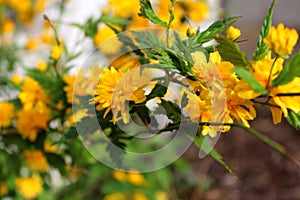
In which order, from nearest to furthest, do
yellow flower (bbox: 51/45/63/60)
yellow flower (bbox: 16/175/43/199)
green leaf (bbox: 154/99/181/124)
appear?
green leaf (bbox: 154/99/181/124), yellow flower (bbox: 51/45/63/60), yellow flower (bbox: 16/175/43/199)

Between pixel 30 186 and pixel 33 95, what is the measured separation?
0.51m

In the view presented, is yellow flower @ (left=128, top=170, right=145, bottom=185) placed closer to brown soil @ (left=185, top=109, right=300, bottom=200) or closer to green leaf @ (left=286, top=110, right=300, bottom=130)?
brown soil @ (left=185, top=109, right=300, bottom=200)

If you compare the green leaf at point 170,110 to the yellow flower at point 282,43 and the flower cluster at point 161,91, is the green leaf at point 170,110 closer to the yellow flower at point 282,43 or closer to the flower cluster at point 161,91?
the flower cluster at point 161,91

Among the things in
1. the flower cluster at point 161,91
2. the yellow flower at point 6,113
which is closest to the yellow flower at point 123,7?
the flower cluster at point 161,91

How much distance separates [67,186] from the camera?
4.71 feet

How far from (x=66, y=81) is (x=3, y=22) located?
73 cm

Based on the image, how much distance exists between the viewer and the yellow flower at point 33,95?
0.83 meters

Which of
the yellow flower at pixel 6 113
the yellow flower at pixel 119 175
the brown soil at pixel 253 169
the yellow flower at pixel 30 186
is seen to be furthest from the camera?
the brown soil at pixel 253 169

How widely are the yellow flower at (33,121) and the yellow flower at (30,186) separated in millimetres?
394

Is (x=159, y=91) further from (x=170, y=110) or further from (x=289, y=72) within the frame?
(x=289, y=72)

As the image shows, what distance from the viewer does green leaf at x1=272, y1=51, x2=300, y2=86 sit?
46 cm

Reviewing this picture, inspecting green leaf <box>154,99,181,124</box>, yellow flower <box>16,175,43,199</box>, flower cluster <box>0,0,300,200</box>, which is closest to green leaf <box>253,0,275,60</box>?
flower cluster <box>0,0,300,200</box>

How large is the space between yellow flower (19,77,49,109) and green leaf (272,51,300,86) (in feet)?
1.54

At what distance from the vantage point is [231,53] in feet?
1.60
